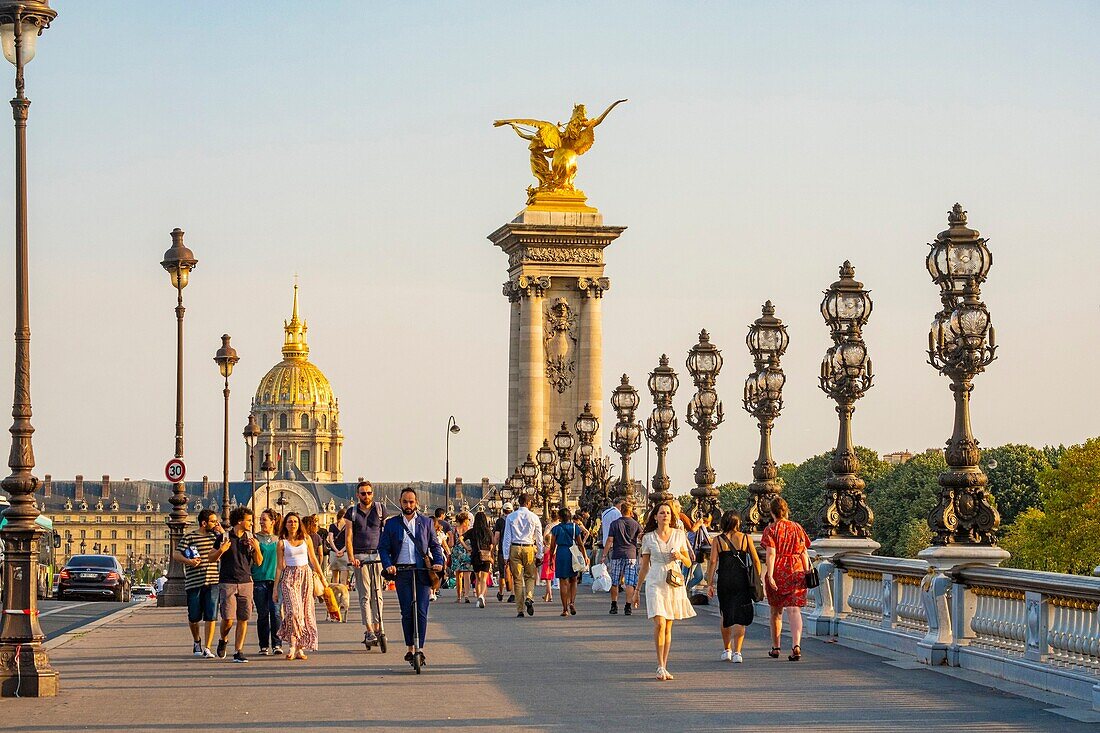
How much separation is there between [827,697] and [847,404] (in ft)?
32.1

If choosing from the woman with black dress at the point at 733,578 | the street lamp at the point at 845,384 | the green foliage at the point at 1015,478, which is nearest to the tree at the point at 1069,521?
the green foliage at the point at 1015,478

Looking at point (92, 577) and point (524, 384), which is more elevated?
point (524, 384)

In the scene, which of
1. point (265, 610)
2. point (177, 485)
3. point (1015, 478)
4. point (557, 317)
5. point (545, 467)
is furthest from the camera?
point (1015, 478)

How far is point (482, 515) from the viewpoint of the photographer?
39.0 metres

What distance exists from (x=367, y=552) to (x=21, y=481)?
19.5 ft

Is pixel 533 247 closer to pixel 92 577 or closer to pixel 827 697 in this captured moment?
pixel 92 577

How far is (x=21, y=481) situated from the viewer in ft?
67.4

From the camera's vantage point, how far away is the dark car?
173ft

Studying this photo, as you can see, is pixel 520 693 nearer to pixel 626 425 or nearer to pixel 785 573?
pixel 785 573

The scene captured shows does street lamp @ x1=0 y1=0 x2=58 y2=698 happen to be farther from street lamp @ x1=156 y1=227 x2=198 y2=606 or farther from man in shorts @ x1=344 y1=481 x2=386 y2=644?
street lamp @ x1=156 y1=227 x2=198 y2=606

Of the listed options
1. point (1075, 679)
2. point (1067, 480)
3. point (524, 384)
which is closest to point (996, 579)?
point (1075, 679)

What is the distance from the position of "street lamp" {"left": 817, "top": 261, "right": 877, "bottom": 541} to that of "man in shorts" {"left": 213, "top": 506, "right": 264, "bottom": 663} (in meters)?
7.44

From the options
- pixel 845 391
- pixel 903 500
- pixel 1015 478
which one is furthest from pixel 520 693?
pixel 903 500

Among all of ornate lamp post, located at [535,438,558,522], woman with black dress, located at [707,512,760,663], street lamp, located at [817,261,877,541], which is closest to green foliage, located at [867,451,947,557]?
ornate lamp post, located at [535,438,558,522]
